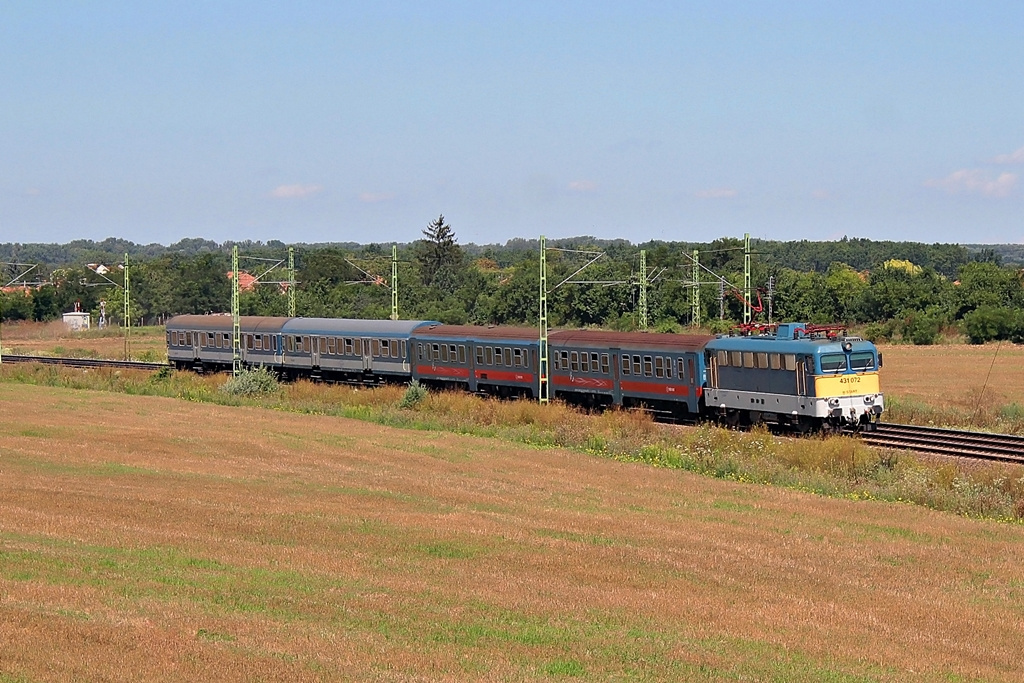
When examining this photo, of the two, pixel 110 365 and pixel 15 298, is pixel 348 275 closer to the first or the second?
pixel 15 298

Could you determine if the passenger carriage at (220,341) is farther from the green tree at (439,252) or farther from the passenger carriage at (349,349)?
the green tree at (439,252)

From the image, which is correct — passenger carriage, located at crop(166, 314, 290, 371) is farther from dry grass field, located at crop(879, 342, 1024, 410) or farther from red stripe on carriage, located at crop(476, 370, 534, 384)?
dry grass field, located at crop(879, 342, 1024, 410)

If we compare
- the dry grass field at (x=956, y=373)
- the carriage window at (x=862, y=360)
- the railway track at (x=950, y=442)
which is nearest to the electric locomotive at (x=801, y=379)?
the carriage window at (x=862, y=360)

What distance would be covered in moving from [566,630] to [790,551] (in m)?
7.94

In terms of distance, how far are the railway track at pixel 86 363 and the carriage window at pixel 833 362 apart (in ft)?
138

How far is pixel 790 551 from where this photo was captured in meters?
21.2

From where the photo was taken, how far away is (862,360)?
37.8 meters

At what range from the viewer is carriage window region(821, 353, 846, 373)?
36844mm

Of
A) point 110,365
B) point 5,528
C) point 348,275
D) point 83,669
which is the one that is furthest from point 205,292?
point 83,669

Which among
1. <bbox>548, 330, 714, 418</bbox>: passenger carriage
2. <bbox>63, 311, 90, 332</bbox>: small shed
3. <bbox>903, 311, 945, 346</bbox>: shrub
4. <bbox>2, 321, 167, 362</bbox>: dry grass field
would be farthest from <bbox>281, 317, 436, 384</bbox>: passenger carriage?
<bbox>63, 311, 90, 332</bbox>: small shed

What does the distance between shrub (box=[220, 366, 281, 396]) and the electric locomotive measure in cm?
2401

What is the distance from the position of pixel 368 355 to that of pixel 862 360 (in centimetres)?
2724

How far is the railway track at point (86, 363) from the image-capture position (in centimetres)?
7125

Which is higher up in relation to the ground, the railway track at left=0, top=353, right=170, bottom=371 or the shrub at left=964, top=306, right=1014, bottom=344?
the shrub at left=964, top=306, right=1014, bottom=344
